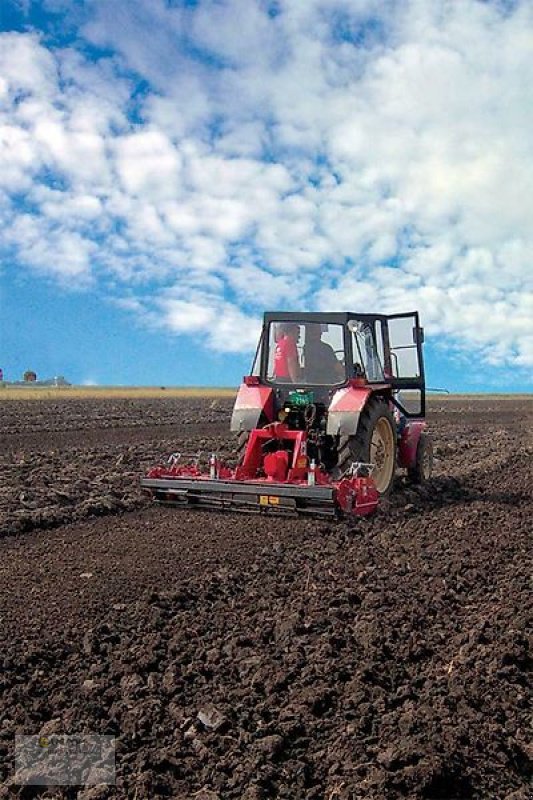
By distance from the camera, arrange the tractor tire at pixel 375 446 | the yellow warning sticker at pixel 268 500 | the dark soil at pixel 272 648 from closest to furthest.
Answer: the dark soil at pixel 272 648, the yellow warning sticker at pixel 268 500, the tractor tire at pixel 375 446

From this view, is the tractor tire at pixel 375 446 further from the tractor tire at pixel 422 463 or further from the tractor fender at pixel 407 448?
the tractor tire at pixel 422 463

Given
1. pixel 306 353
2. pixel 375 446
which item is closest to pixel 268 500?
pixel 375 446

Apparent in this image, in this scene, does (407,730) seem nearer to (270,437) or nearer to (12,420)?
(270,437)

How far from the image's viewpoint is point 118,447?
1498cm

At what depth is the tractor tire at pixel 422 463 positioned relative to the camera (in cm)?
1023

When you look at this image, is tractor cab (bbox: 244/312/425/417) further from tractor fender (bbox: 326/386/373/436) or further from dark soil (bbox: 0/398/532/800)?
dark soil (bbox: 0/398/532/800)

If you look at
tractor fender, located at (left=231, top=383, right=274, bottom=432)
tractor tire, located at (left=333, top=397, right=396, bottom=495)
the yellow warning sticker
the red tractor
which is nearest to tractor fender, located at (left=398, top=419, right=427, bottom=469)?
the red tractor

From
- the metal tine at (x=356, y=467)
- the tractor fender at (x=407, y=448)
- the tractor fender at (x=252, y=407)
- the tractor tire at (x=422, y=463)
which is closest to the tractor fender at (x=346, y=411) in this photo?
the metal tine at (x=356, y=467)

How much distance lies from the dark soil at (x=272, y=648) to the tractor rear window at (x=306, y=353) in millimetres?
1729

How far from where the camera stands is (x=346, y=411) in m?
8.42

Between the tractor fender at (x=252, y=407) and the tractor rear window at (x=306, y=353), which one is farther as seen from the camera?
the tractor rear window at (x=306, y=353)

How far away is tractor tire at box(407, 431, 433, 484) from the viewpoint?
10.2 meters

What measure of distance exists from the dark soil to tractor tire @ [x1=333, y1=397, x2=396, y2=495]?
0.66 metres

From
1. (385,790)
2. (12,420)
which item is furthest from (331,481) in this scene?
(12,420)
